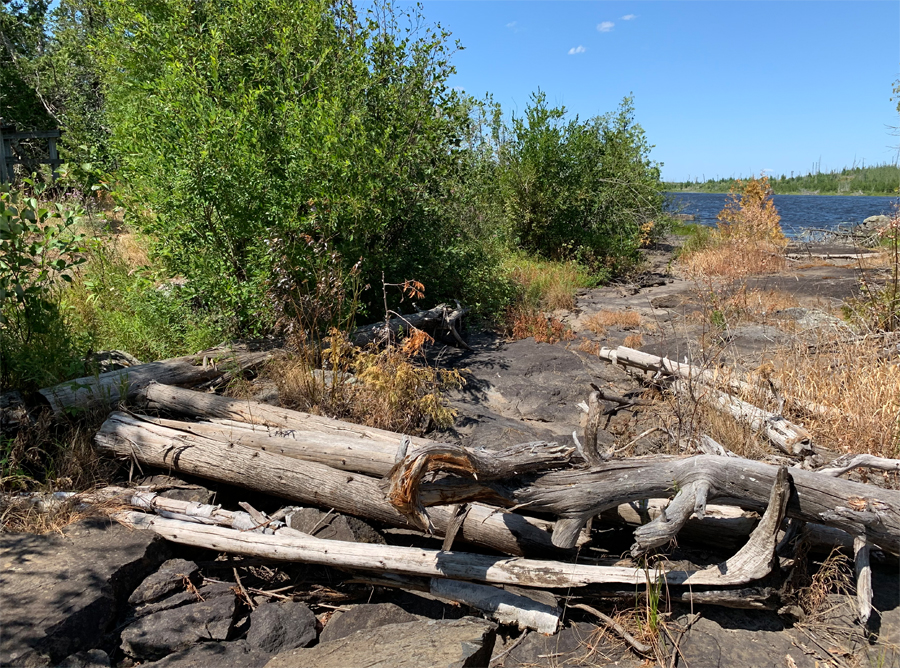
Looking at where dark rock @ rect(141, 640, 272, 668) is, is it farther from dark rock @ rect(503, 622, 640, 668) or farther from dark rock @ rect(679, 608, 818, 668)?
dark rock @ rect(679, 608, 818, 668)

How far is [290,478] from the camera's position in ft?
14.5

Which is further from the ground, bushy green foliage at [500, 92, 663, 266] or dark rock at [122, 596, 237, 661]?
bushy green foliage at [500, 92, 663, 266]

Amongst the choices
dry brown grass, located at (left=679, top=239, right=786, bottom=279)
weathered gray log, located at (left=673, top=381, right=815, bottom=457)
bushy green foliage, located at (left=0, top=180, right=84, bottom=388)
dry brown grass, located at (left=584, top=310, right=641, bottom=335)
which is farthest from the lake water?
bushy green foliage, located at (left=0, top=180, right=84, bottom=388)

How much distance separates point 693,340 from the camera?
8.34 meters

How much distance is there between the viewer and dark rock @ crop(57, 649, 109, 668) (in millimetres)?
3182

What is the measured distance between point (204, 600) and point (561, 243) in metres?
12.6

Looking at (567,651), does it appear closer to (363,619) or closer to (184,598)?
(363,619)

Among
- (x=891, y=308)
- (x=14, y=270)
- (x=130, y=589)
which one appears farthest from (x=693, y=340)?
(x=14, y=270)

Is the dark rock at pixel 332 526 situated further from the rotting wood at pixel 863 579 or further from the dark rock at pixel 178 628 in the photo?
the rotting wood at pixel 863 579

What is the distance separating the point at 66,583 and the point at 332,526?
1.58m

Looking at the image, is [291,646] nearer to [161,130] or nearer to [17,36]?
[161,130]

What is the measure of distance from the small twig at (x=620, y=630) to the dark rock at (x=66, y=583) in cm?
272

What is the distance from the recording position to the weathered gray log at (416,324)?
23.9ft

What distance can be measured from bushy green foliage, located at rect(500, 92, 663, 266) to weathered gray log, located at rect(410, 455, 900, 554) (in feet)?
37.2
